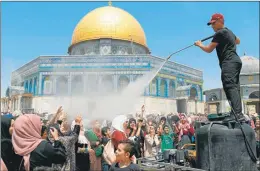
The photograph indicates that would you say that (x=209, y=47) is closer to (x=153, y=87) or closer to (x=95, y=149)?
(x=95, y=149)

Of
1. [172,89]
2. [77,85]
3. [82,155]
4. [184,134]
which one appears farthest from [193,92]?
[82,155]

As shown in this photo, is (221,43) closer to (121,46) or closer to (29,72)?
(121,46)

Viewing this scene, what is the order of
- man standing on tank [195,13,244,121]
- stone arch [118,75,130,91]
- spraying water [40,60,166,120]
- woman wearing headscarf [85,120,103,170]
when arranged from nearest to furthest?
man standing on tank [195,13,244,121] < woman wearing headscarf [85,120,103,170] < spraying water [40,60,166,120] < stone arch [118,75,130,91]

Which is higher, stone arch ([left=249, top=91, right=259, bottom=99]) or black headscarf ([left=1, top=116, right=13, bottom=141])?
stone arch ([left=249, top=91, right=259, bottom=99])

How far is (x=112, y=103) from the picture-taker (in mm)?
21391

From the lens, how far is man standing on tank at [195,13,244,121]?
3287mm

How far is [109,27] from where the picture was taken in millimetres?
33062

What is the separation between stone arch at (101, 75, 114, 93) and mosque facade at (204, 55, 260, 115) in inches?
479

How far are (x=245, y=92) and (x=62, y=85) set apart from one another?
21.3 meters

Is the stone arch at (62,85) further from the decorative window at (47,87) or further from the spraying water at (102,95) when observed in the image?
the decorative window at (47,87)

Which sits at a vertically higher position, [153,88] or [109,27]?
[109,27]

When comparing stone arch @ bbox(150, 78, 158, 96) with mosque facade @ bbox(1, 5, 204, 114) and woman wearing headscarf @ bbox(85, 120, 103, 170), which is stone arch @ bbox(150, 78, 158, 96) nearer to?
mosque facade @ bbox(1, 5, 204, 114)

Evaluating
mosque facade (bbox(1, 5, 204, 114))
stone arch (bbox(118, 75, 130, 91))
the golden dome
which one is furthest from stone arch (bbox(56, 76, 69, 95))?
the golden dome

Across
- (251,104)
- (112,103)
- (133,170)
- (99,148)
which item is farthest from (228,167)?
(251,104)
